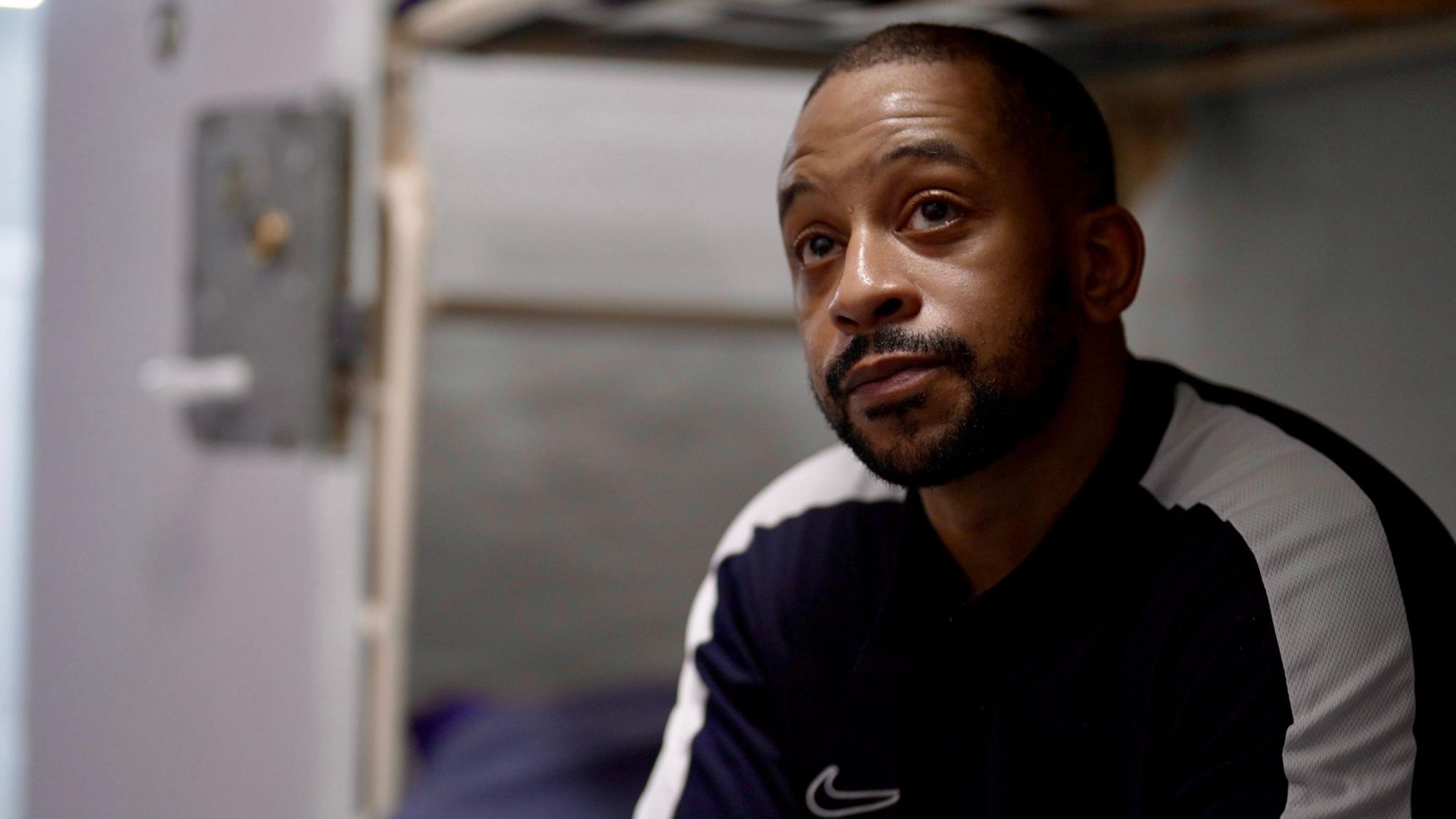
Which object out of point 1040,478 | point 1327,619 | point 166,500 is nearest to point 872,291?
point 1040,478

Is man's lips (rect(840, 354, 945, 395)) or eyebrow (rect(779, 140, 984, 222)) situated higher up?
eyebrow (rect(779, 140, 984, 222))

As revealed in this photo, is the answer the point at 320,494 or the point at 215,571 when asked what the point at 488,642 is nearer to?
the point at 215,571

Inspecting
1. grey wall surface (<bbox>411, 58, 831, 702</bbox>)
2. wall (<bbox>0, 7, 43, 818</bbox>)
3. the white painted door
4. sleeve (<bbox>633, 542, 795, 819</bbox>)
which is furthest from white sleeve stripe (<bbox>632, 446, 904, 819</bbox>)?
wall (<bbox>0, 7, 43, 818</bbox>)

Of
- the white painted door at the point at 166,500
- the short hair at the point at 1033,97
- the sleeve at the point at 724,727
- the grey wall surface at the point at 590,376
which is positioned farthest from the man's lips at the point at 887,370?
the grey wall surface at the point at 590,376

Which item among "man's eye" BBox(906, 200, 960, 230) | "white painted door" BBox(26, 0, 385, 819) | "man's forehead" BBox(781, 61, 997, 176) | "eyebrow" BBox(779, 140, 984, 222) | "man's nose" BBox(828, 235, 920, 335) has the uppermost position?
"man's forehead" BBox(781, 61, 997, 176)

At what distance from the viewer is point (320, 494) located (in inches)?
63.7

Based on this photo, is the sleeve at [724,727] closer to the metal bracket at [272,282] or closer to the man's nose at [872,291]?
the man's nose at [872,291]

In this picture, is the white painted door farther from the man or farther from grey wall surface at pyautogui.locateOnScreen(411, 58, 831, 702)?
the man

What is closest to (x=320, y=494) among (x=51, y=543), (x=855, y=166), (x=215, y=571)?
(x=215, y=571)

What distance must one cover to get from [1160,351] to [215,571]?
4.14 ft

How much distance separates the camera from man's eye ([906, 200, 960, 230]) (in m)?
0.67

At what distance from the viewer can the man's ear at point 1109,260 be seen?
0.69 metres

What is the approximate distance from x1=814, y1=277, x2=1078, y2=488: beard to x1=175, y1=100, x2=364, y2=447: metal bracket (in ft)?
3.15

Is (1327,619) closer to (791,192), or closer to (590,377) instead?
(791,192)
